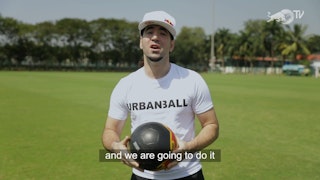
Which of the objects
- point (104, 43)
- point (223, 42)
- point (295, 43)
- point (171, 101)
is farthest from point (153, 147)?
point (223, 42)

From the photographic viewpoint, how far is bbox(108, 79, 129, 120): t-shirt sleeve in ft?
10.3

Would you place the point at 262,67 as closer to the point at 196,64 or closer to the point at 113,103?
the point at 196,64

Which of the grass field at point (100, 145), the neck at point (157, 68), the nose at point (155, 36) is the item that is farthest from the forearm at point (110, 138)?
the grass field at point (100, 145)

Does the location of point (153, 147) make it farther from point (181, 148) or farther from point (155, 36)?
point (155, 36)

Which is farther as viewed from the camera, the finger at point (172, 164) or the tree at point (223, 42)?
the tree at point (223, 42)

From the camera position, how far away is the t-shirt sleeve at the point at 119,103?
3154mm

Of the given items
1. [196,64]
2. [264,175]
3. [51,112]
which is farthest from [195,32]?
[264,175]

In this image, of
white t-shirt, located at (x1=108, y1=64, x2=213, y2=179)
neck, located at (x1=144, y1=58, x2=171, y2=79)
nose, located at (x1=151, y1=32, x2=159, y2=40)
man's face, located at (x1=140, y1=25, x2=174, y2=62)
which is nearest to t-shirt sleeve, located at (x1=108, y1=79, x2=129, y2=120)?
white t-shirt, located at (x1=108, y1=64, x2=213, y2=179)

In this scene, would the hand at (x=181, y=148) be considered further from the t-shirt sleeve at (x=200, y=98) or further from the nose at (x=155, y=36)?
the nose at (x=155, y=36)

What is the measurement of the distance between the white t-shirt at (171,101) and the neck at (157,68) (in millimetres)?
33

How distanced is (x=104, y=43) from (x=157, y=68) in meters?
94.4

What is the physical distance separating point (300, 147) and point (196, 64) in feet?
329

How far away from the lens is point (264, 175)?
653 centimetres

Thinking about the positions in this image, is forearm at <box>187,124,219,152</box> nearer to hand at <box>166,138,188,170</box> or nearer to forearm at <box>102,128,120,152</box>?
hand at <box>166,138,188,170</box>
